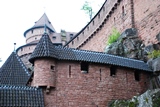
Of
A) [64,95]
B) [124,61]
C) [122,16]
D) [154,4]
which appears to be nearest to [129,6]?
[122,16]

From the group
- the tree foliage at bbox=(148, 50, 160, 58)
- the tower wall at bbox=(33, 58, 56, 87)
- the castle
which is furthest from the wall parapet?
the tower wall at bbox=(33, 58, 56, 87)

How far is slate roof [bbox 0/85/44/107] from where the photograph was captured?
1251 cm

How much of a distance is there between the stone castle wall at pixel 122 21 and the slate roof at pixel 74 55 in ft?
9.63

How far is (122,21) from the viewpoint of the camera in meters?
22.1

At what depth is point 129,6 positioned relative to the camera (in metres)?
21.2

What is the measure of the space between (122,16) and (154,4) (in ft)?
12.2

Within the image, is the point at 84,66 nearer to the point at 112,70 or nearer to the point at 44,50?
the point at 112,70

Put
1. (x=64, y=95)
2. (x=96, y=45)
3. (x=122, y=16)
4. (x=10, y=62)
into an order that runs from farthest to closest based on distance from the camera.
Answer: (x=96, y=45) → (x=122, y=16) → (x=10, y=62) → (x=64, y=95)

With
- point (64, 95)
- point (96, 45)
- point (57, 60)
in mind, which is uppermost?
point (96, 45)

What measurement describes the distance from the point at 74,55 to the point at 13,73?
6800 millimetres

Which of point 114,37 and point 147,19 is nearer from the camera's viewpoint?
point 147,19

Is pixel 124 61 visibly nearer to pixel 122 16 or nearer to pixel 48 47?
pixel 48 47

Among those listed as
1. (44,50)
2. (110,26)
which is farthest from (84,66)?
(110,26)

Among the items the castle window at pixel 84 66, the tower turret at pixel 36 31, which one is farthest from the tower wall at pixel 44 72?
the tower turret at pixel 36 31
